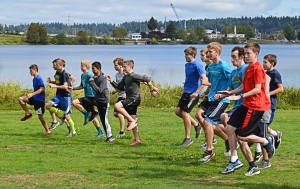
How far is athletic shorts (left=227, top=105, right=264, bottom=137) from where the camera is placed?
1017 centimetres

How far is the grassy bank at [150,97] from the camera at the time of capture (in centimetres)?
2536

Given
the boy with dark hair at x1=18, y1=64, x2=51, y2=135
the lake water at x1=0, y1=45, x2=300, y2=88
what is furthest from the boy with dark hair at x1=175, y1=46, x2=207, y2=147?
the lake water at x1=0, y1=45, x2=300, y2=88

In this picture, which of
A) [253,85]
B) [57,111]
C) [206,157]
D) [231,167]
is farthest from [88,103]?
[253,85]

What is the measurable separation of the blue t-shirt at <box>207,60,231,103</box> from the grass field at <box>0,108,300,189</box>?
4.00ft

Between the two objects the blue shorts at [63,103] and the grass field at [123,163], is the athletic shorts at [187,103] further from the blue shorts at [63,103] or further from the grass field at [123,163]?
the blue shorts at [63,103]

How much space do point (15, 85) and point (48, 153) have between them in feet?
46.8

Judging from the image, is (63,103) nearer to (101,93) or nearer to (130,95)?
(101,93)

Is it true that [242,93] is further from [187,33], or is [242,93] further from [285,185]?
[187,33]

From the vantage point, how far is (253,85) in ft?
33.2

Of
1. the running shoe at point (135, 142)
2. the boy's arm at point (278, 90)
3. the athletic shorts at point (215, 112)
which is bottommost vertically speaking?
the running shoe at point (135, 142)

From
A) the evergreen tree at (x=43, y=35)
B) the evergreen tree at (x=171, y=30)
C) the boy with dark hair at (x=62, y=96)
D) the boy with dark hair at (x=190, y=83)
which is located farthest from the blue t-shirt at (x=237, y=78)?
the evergreen tree at (x=171, y=30)

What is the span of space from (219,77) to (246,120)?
5.92 feet

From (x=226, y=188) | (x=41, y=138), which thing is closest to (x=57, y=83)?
(x=41, y=138)

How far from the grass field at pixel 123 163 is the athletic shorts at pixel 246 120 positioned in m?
0.70
